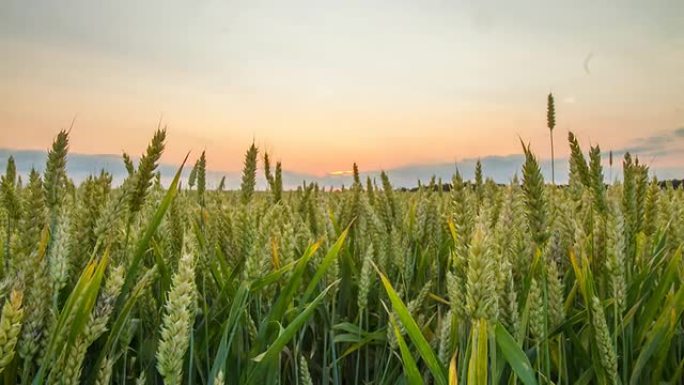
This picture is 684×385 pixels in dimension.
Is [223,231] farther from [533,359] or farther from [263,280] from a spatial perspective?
[533,359]

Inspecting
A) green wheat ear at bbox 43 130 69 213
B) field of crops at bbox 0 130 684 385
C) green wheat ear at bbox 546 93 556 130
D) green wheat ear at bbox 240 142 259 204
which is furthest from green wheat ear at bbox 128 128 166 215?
green wheat ear at bbox 546 93 556 130

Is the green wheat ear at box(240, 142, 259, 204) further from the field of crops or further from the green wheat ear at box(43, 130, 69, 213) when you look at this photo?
the green wheat ear at box(43, 130, 69, 213)

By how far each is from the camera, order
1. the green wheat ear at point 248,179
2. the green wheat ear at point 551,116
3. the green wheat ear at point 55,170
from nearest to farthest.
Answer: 1. the green wheat ear at point 55,170
2. the green wheat ear at point 248,179
3. the green wheat ear at point 551,116

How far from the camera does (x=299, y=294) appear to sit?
2.27 meters

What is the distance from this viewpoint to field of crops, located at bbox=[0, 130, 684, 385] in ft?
3.76

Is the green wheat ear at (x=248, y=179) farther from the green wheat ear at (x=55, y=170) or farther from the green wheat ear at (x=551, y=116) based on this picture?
the green wheat ear at (x=551, y=116)

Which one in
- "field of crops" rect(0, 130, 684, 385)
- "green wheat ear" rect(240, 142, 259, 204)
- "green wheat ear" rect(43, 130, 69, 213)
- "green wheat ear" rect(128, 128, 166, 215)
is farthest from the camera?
"green wheat ear" rect(240, 142, 259, 204)

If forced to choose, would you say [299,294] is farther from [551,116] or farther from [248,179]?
[551,116]

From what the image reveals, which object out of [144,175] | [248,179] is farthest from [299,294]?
[144,175]

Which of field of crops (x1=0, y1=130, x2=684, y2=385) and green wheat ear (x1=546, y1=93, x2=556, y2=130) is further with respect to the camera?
green wheat ear (x1=546, y1=93, x2=556, y2=130)

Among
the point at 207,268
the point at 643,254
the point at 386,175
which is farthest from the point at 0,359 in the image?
the point at 386,175

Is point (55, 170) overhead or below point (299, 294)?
overhead

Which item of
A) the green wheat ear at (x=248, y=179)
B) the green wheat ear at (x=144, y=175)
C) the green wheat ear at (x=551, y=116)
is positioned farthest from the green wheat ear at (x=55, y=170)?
the green wheat ear at (x=551, y=116)

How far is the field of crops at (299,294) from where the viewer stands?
1.15 meters
